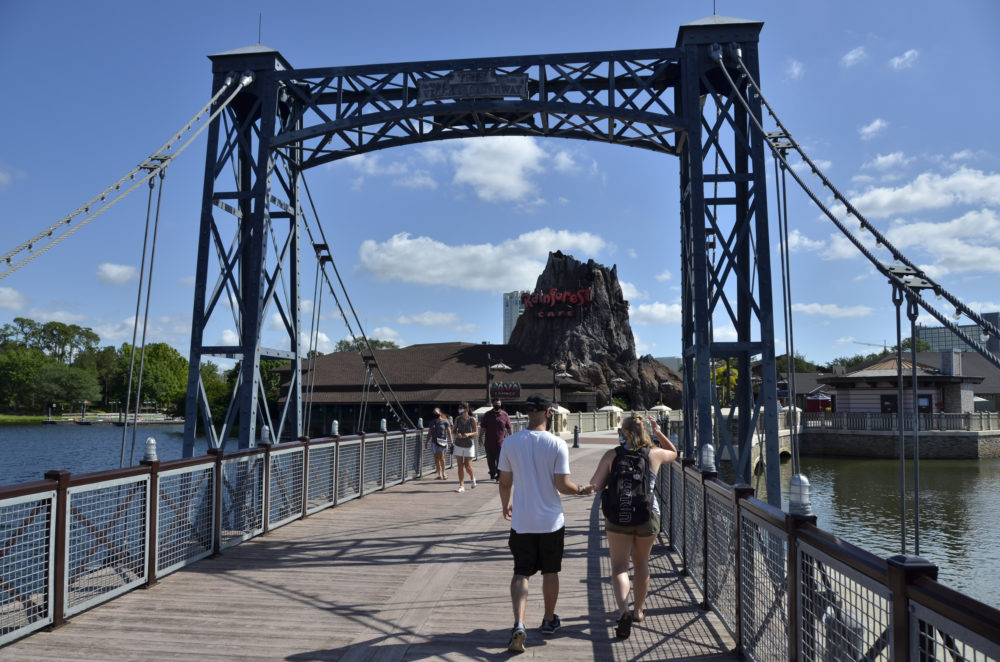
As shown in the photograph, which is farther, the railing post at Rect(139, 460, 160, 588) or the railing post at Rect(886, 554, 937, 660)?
the railing post at Rect(139, 460, 160, 588)

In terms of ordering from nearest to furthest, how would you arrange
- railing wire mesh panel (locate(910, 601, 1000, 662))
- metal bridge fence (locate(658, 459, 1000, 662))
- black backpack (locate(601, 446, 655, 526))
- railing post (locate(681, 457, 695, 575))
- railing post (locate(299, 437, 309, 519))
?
railing wire mesh panel (locate(910, 601, 1000, 662))
metal bridge fence (locate(658, 459, 1000, 662))
black backpack (locate(601, 446, 655, 526))
railing post (locate(681, 457, 695, 575))
railing post (locate(299, 437, 309, 519))

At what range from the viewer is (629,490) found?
556 centimetres

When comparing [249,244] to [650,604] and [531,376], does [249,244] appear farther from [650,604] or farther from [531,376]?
[531,376]

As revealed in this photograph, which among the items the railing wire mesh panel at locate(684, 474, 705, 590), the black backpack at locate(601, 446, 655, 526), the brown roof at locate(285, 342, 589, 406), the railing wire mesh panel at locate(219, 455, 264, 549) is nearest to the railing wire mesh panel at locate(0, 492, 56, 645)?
the railing wire mesh panel at locate(219, 455, 264, 549)

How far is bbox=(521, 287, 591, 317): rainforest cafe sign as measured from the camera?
72438mm

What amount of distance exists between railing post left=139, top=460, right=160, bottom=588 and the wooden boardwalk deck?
16 cm

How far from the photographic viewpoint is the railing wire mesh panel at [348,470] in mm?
12422

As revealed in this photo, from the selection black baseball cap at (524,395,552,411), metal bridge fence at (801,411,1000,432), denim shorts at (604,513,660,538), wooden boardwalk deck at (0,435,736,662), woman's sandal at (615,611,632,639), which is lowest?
wooden boardwalk deck at (0,435,736,662)

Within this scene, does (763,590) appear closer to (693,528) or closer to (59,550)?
(693,528)

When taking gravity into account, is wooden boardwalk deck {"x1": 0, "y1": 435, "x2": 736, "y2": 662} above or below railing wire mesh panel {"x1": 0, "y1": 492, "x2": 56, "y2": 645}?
below

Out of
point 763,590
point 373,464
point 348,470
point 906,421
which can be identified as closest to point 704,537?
point 763,590

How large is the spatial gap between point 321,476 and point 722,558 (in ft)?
23.6

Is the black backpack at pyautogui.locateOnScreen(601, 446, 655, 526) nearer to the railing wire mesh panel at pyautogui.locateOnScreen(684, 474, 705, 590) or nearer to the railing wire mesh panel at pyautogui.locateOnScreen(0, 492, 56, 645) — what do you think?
the railing wire mesh panel at pyautogui.locateOnScreen(684, 474, 705, 590)

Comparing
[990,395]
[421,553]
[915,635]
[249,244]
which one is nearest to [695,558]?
[421,553]
